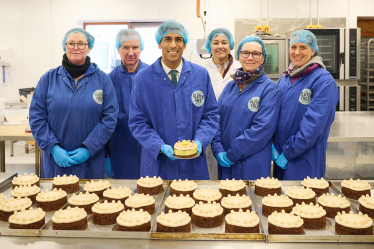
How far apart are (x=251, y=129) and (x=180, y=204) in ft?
3.06

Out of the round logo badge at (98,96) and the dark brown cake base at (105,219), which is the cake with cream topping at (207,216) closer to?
the dark brown cake base at (105,219)

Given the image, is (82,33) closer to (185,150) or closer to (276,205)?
(185,150)

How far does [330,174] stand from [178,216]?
9.69ft

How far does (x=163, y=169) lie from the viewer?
2.10m

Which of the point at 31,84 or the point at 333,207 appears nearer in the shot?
the point at 333,207

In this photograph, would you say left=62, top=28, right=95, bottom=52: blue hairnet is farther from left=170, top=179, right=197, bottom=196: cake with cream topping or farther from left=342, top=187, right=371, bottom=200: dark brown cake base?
left=342, top=187, right=371, bottom=200: dark brown cake base

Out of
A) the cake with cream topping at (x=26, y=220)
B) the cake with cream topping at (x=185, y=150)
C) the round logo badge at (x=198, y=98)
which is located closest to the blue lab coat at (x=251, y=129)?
the round logo badge at (x=198, y=98)

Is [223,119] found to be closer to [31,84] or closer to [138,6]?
[138,6]

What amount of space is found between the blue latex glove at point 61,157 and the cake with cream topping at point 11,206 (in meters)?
0.68

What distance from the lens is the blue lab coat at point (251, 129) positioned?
6.97 ft

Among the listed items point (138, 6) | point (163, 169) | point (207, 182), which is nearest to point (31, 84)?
point (138, 6)

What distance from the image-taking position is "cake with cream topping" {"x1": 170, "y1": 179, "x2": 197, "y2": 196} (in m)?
1.54

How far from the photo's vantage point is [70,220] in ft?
3.87

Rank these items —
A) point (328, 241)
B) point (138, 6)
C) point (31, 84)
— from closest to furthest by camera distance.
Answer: point (328, 241), point (138, 6), point (31, 84)
